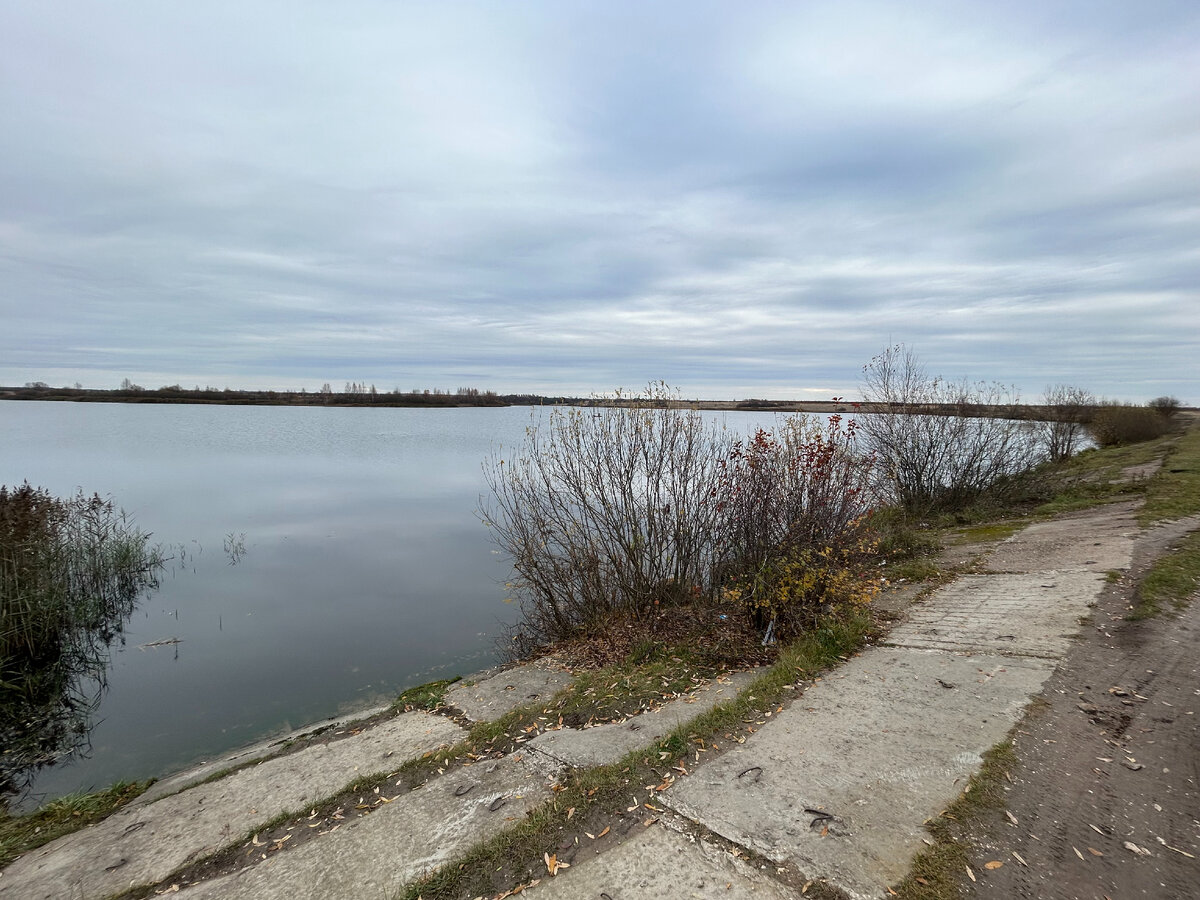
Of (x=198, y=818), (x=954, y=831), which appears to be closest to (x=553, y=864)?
(x=954, y=831)

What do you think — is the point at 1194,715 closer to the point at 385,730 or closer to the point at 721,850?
the point at 721,850

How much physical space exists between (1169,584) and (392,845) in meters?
8.18

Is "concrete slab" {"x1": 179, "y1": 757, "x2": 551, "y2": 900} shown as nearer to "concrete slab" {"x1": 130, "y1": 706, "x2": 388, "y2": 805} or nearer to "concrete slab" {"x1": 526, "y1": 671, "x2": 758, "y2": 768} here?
"concrete slab" {"x1": 526, "y1": 671, "x2": 758, "y2": 768}

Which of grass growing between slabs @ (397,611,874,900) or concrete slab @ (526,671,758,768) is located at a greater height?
grass growing between slabs @ (397,611,874,900)

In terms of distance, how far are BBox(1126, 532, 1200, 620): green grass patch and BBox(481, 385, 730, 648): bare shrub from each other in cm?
449

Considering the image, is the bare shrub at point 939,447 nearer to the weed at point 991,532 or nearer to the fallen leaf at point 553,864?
the weed at point 991,532

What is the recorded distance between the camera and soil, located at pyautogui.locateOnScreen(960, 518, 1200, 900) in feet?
9.19

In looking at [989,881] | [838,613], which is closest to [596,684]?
[838,613]

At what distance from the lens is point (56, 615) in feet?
30.8

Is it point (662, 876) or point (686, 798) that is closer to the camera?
point (662, 876)

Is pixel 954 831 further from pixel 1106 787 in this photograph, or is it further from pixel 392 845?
pixel 392 845

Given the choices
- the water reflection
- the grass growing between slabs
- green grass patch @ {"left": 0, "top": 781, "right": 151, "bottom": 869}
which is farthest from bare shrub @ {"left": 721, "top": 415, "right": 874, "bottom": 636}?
the water reflection

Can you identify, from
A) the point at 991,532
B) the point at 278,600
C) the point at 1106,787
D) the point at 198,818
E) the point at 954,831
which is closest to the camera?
the point at 954,831

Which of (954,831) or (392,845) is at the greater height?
(954,831)
